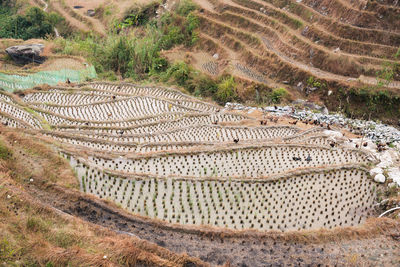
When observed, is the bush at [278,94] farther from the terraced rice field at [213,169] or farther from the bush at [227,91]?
the terraced rice field at [213,169]

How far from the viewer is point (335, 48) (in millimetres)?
22625

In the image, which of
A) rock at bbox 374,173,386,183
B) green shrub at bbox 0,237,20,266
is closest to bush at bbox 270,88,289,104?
rock at bbox 374,173,386,183

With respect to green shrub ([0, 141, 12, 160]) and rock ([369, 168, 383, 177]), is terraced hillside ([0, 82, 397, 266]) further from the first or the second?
green shrub ([0, 141, 12, 160])

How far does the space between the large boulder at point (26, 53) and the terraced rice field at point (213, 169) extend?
10.6m

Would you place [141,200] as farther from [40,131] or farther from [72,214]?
[40,131]

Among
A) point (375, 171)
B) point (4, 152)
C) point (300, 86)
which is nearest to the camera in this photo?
point (4, 152)

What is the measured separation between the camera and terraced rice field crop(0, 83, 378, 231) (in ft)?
30.0

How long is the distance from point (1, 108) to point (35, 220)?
999cm

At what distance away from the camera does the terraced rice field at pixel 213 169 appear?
9156 mm

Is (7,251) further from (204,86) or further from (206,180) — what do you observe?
(204,86)

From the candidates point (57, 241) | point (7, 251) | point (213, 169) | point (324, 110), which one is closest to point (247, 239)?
point (57, 241)

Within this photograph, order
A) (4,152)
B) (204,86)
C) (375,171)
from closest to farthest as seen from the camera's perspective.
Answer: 1. (4,152)
2. (375,171)
3. (204,86)

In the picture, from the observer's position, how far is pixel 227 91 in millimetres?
22031

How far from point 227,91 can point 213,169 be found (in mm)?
11639
